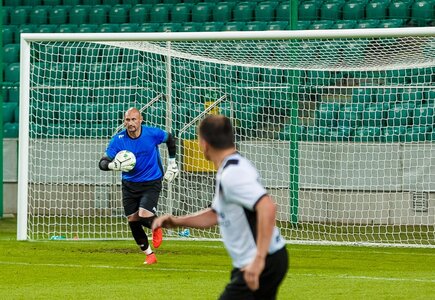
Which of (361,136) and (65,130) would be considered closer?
(361,136)

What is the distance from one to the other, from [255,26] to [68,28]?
4.33m

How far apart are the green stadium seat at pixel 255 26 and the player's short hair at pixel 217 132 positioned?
50.2ft

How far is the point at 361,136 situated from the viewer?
17.6 metres

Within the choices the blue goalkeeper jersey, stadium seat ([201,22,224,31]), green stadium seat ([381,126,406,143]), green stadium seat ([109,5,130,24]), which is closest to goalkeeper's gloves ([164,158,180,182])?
the blue goalkeeper jersey

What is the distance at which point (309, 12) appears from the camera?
2123cm

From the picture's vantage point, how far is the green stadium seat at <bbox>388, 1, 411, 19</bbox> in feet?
66.7

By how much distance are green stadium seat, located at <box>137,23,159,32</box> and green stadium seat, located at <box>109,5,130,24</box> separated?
32.9 inches

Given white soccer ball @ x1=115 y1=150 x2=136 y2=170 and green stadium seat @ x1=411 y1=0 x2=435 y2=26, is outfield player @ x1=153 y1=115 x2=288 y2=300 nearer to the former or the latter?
white soccer ball @ x1=115 y1=150 x2=136 y2=170

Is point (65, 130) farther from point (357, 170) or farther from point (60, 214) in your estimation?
point (357, 170)

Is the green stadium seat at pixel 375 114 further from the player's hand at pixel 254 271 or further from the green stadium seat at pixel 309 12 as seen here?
the player's hand at pixel 254 271

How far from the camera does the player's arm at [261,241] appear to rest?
19.2 feet

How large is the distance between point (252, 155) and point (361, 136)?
5.87 feet

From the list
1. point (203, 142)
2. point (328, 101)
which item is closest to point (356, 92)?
point (328, 101)

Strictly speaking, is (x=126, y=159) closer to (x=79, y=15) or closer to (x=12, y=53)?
(x=12, y=53)
